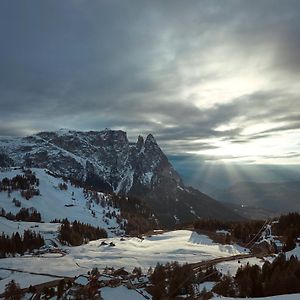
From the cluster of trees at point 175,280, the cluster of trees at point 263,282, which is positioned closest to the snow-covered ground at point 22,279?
the cluster of trees at point 175,280

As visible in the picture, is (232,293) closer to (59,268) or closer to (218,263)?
(218,263)

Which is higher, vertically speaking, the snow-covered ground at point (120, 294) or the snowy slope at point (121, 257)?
the snowy slope at point (121, 257)

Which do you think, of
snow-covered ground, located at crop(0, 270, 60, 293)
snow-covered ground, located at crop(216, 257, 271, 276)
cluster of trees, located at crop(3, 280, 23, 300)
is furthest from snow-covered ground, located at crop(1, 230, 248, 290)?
cluster of trees, located at crop(3, 280, 23, 300)

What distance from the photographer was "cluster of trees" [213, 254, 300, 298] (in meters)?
91.1

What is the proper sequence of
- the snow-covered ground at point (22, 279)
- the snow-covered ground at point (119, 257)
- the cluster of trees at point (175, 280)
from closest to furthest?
the cluster of trees at point (175, 280)
the snow-covered ground at point (22, 279)
the snow-covered ground at point (119, 257)

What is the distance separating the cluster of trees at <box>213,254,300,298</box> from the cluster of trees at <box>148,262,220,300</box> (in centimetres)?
632

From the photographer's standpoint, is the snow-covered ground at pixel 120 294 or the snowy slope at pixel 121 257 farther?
the snowy slope at pixel 121 257

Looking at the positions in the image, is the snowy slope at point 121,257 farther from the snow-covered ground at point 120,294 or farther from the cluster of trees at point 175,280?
the snow-covered ground at point 120,294

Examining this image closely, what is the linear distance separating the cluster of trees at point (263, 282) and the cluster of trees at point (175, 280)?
20.7ft

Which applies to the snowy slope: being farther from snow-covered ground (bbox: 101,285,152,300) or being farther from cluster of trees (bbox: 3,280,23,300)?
snow-covered ground (bbox: 101,285,152,300)

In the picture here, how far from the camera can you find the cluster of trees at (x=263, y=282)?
299ft

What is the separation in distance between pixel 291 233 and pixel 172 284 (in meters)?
86.3

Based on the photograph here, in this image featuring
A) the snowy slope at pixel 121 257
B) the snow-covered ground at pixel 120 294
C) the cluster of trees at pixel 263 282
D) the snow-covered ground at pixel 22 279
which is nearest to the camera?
the cluster of trees at pixel 263 282

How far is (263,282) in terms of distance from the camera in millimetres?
98562
